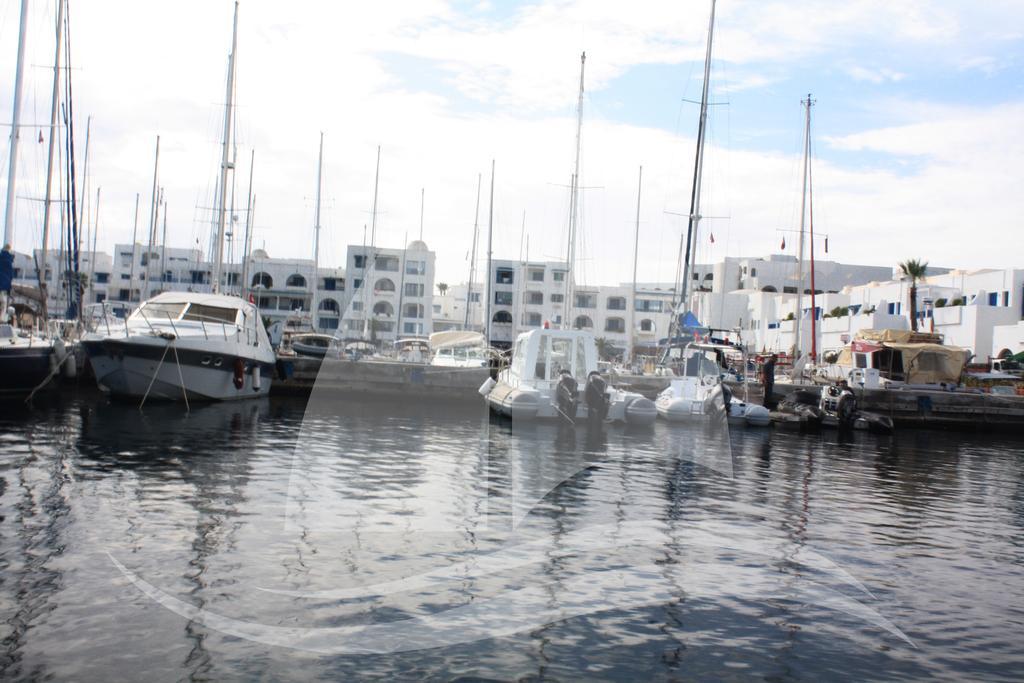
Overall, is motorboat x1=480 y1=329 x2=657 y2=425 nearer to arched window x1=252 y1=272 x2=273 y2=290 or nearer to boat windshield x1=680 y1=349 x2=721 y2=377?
boat windshield x1=680 y1=349 x2=721 y2=377

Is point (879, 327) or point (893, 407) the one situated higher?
point (879, 327)

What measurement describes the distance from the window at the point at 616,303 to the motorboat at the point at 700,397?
56316 mm

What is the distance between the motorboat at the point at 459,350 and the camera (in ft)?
137

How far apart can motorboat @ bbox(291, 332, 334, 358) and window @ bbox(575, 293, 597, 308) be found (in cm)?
3811

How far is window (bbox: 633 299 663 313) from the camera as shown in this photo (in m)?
93.3

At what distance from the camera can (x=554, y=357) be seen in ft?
87.5

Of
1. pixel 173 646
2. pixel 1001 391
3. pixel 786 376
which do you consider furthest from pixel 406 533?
pixel 786 376

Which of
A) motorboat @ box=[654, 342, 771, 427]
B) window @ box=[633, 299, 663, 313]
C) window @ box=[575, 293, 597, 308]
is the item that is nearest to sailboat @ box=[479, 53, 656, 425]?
motorboat @ box=[654, 342, 771, 427]

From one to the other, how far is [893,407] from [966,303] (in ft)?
85.4

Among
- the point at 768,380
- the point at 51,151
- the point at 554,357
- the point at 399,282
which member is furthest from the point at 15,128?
the point at 399,282

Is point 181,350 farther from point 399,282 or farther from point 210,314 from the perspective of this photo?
point 399,282

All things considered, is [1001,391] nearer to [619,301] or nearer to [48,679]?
[48,679]

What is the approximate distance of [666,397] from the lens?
30.1m

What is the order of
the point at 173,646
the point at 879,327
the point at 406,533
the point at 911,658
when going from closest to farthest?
the point at 173,646 < the point at 911,658 < the point at 406,533 < the point at 879,327
